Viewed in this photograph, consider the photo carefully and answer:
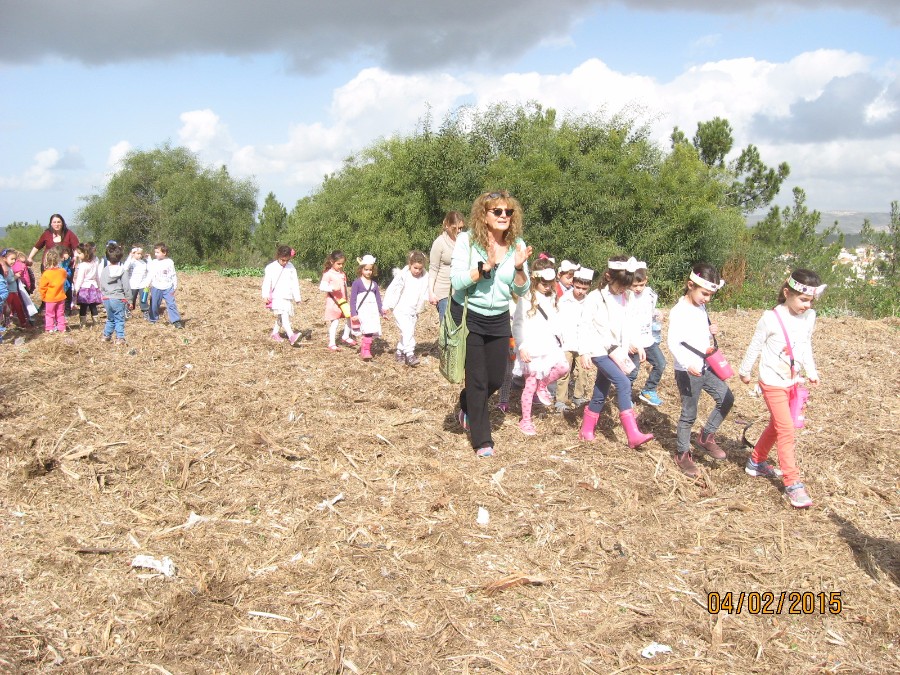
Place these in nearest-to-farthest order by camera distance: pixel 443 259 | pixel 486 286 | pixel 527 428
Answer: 1. pixel 486 286
2. pixel 527 428
3. pixel 443 259

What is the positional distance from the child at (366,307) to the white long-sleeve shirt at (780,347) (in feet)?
17.7

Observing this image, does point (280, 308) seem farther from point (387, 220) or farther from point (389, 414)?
point (387, 220)

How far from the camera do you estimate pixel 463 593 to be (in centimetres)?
428

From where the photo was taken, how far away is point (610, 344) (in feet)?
21.7

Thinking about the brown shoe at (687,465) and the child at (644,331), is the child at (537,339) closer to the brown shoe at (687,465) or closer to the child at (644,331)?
the child at (644,331)

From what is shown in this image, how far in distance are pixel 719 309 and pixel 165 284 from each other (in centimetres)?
1331

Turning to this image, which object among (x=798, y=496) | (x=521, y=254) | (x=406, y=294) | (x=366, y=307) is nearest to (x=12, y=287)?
(x=366, y=307)

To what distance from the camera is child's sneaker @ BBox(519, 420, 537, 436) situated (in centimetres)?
698

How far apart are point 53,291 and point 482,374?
8.43 m

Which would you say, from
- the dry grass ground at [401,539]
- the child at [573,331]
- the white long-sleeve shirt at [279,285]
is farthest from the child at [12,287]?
the child at [573,331]

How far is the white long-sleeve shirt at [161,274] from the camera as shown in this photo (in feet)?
37.8

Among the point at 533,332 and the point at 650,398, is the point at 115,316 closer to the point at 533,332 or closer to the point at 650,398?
the point at 533,332
